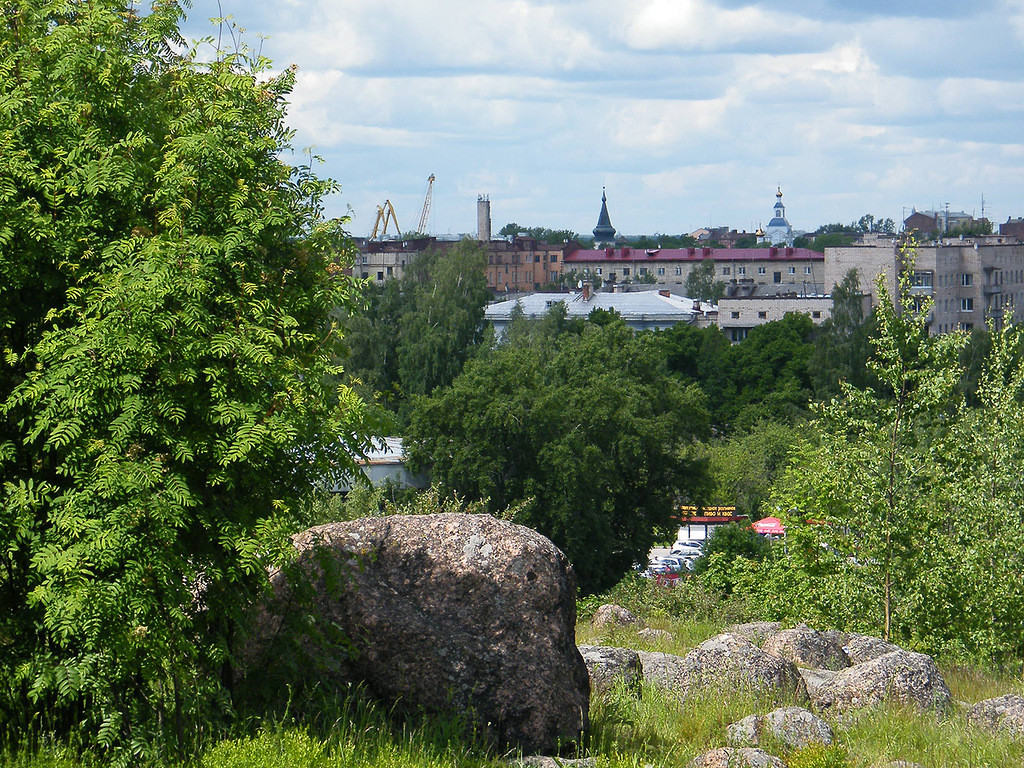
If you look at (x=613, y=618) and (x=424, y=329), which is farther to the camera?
(x=424, y=329)

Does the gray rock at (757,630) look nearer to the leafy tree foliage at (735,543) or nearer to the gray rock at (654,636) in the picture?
the gray rock at (654,636)

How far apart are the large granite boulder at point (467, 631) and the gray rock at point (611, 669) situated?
1.73m

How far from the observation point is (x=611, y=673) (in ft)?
34.1

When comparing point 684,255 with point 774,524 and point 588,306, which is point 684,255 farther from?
point 774,524

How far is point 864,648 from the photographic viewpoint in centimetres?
1272

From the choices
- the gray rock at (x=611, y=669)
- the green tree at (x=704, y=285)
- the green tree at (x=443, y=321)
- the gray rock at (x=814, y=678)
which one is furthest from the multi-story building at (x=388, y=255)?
the gray rock at (x=611, y=669)

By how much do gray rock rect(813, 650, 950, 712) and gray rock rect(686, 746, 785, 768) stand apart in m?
2.61

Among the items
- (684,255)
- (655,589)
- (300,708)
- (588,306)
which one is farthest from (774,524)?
(684,255)

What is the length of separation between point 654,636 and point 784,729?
6.06 meters

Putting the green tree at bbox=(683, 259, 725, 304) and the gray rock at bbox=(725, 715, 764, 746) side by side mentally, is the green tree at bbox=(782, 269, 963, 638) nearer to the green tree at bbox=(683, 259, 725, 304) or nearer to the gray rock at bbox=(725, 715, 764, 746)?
the gray rock at bbox=(725, 715, 764, 746)

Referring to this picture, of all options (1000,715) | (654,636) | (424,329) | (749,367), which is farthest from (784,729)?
(749,367)

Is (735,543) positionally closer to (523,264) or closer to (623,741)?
(623,741)

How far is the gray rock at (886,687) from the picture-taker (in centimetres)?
1034

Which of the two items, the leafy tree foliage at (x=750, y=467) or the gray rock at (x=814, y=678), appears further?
the leafy tree foliage at (x=750, y=467)
